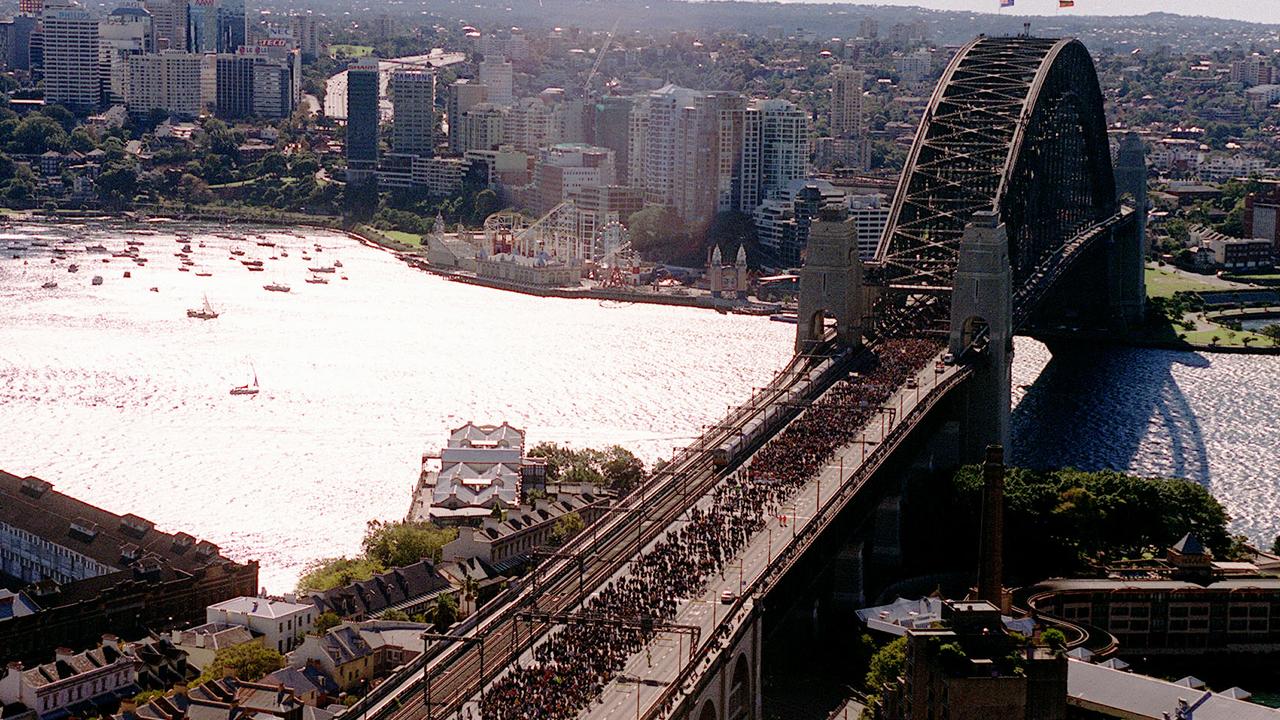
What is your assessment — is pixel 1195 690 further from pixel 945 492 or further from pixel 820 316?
pixel 820 316

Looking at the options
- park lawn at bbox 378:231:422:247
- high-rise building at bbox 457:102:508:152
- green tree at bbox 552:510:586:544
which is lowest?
park lawn at bbox 378:231:422:247

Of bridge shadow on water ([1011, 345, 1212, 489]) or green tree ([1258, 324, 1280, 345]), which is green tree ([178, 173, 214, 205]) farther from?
green tree ([1258, 324, 1280, 345])

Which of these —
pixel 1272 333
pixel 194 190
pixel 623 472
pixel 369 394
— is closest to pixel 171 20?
pixel 194 190

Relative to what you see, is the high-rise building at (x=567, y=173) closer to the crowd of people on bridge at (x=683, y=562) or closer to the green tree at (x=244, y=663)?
the crowd of people on bridge at (x=683, y=562)

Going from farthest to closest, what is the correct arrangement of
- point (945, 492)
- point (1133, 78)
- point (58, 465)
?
point (1133, 78) → point (58, 465) → point (945, 492)

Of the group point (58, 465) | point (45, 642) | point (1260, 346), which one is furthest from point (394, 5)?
point (45, 642)

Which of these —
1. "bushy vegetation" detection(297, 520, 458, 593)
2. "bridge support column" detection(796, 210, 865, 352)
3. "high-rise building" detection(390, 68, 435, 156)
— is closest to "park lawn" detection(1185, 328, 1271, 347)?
"bridge support column" detection(796, 210, 865, 352)

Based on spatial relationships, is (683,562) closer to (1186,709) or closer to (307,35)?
(1186,709)
